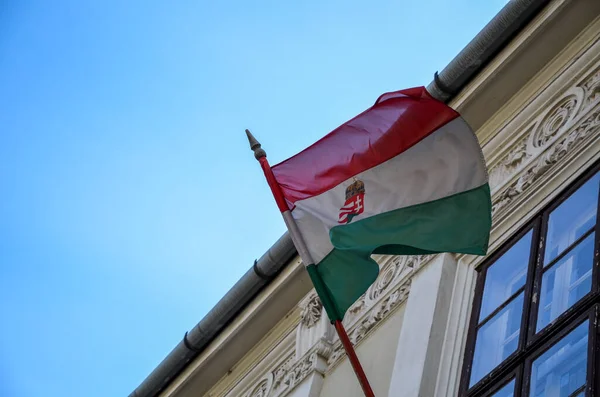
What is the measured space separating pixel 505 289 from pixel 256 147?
1900 mm

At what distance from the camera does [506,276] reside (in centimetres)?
826

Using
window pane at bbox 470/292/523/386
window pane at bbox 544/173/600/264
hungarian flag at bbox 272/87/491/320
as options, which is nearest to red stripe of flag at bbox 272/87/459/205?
hungarian flag at bbox 272/87/491/320

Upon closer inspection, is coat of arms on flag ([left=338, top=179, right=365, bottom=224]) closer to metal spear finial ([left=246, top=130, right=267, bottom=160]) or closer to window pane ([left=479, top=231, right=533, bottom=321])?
metal spear finial ([left=246, top=130, right=267, bottom=160])

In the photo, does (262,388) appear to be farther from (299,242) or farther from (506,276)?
(299,242)

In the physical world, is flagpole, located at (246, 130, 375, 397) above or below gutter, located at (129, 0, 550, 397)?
below

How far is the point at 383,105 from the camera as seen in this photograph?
8.17m

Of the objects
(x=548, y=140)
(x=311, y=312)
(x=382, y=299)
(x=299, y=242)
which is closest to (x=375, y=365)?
(x=382, y=299)

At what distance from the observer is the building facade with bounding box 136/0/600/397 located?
7121 millimetres

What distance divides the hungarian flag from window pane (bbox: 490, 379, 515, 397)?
79cm

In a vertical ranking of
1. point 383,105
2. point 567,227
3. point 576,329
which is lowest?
point 576,329

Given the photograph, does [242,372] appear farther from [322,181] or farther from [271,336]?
[322,181]

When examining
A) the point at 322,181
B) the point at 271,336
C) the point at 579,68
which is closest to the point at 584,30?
the point at 579,68

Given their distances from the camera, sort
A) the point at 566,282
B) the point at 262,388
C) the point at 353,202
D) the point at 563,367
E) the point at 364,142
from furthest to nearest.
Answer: the point at 262,388, the point at 364,142, the point at 353,202, the point at 566,282, the point at 563,367

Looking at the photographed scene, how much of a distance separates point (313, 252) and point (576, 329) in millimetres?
1616
